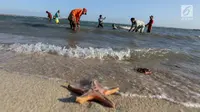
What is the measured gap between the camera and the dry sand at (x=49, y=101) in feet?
8.37

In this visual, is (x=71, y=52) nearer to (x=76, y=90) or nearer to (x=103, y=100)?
(x=76, y=90)

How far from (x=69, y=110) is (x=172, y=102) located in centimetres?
153

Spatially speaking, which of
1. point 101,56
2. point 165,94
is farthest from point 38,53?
point 165,94

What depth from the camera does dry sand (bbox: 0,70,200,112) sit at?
2552 mm

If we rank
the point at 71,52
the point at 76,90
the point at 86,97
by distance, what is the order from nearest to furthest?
the point at 86,97
the point at 76,90
the point at 71,52

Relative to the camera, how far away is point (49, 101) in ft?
8.92

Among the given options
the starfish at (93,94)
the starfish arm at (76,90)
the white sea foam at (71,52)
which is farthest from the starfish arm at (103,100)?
the white sea foam at (71,52)

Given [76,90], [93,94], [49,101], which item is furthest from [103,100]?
[49,101]

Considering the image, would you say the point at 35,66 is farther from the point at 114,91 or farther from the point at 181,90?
the point at 181,90

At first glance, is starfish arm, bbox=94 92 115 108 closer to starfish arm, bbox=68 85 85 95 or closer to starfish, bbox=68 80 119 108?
starfish, bbox=68 80 119 108

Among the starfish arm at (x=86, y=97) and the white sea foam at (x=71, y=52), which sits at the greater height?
the white sea foam at (x=71, y=52)

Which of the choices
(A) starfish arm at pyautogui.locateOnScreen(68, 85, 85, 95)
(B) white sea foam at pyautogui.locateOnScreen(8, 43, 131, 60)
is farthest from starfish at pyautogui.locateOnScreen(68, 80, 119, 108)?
(B) white sea foam at pyautogui.locateOnScreen(8, 43, 131, 60)

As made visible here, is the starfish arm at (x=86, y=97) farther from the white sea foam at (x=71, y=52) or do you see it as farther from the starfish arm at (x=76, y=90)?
the white sea foam at (x=71, y=52)

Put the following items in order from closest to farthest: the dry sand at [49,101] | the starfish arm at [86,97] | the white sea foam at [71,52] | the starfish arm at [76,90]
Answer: the dry sand at [49,101] < the starfish arm at [86,97] < the starfish arm at [76,90] < the white sea foam at [71,52]
